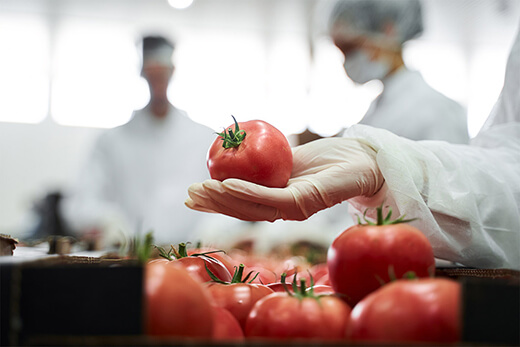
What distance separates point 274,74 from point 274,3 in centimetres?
136

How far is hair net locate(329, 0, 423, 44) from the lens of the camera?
209 cm

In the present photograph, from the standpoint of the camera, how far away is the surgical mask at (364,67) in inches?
87.3

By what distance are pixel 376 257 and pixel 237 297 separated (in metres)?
0.21

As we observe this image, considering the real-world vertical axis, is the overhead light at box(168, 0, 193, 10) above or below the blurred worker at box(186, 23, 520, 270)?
above

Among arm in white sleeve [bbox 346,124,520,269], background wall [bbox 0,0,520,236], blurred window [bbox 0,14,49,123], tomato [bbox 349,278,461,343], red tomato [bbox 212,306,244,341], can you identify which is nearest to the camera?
tomato [bbox 349,278,461,343]

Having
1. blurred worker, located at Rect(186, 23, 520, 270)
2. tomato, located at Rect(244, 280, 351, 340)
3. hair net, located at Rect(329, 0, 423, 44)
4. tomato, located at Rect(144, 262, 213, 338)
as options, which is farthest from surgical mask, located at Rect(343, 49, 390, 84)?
tomato, located at Rect(144, 262, 213, 338)

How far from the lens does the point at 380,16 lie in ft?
6.91

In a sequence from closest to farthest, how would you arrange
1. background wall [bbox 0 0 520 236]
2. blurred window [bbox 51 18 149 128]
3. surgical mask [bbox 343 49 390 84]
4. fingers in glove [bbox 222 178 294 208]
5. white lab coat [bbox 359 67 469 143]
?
fingers in glove [bbox 222 178 294 208], white lab coat [bbox 359 67 469 143], surgical mask [bbox 343 49 390 84], background wall [bbox 0 0 520 236], blurred window [bbox 51 18 149 128]

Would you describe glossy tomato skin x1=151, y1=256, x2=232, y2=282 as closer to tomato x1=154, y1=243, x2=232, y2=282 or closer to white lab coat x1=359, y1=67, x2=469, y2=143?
tomato x1=154, y1=243, x2=232, y2=282

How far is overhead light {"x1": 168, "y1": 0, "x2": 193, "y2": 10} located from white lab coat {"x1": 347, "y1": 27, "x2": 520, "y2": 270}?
13.4ft

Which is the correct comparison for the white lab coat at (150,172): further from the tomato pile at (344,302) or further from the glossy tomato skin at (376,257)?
the glossy tomato skin at (376,257)

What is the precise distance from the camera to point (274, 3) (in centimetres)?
488

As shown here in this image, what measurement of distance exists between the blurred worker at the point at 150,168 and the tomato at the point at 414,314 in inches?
123

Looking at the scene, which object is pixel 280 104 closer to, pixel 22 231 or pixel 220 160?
pixel 22 231
